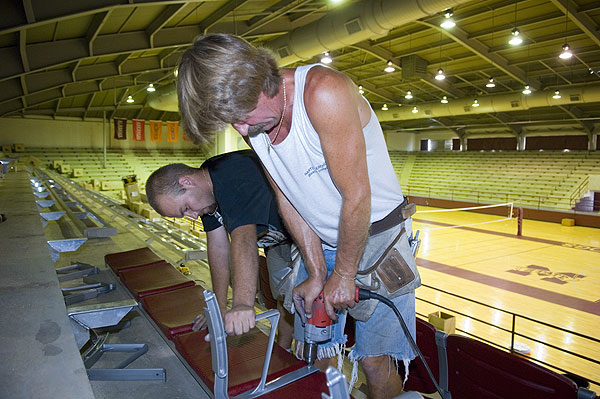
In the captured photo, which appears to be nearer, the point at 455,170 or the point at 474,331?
the point at 474,331

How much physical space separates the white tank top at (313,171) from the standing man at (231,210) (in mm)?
324

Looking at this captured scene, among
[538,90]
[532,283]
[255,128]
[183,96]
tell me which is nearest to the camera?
[183,96]

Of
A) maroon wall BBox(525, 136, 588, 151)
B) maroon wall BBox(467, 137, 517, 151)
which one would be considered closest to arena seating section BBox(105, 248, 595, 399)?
maroon wall BBox(525, 136, 588, 151)

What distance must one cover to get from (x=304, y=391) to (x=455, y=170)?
2612 cm

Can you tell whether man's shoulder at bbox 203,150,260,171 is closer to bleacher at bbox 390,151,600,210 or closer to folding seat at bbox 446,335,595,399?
folding seat at bbox 446,335,595,399

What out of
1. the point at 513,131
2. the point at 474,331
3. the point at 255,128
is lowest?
the point at 474,331

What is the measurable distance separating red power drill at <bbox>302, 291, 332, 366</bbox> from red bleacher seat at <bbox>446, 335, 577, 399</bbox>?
3.13ft

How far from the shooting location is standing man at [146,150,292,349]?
68.9 inches

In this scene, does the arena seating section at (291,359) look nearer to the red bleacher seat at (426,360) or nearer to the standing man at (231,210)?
the red bleacher seat at (426,360)

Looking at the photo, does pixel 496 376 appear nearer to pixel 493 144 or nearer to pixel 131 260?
pixel 131 260

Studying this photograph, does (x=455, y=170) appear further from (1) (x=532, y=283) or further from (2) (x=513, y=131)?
(1) (x=532, y=283)

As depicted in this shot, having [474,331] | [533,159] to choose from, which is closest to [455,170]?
[533,159]

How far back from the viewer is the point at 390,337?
1.61 m

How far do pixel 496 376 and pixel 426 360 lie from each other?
0.53 meters
